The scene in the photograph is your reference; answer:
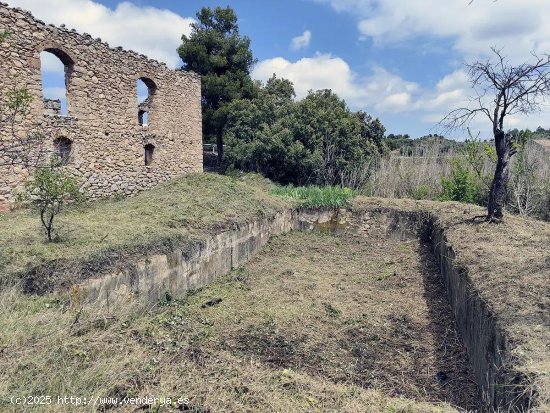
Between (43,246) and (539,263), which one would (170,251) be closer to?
(43,246)

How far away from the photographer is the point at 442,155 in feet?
50.4

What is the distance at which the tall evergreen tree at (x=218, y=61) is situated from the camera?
19.9 m

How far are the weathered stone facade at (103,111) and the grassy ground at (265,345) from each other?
190 inches

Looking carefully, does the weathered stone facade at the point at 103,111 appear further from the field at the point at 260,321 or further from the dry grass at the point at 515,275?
the dry grass at the point at 515,275

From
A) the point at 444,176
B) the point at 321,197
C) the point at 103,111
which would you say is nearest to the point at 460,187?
the point at 444,176

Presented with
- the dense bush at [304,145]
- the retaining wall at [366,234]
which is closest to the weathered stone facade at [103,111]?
the dense bush at [304,145]

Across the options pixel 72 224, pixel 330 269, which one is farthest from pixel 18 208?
pixel 330 269

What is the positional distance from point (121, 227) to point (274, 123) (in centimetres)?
1048

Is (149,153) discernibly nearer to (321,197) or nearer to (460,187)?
(321,197)

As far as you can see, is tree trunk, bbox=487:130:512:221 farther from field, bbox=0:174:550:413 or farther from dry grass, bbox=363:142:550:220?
dry grass, bbox=363:142:550:220

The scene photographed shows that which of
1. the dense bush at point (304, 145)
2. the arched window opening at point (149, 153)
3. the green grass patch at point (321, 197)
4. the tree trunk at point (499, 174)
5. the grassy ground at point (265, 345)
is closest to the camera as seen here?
the grassy ground at point (265, 345)

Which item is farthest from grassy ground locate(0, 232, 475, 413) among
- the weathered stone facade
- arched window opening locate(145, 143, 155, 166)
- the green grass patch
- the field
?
arched window opening locate(145, 143, 155, 166)

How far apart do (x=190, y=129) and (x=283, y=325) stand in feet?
30.9

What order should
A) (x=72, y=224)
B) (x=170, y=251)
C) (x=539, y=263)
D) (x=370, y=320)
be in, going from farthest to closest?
(x=72, y=224) < (x=170, y=251) < (x=370, y=320) < (x=539, y=263)
